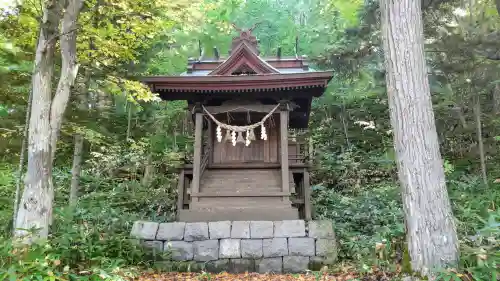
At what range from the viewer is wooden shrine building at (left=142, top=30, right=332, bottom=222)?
775 cm

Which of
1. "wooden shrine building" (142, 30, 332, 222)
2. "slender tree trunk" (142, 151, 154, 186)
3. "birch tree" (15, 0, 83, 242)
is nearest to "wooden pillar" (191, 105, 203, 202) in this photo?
"wooden shrine building" (142, 30, 332, 222)

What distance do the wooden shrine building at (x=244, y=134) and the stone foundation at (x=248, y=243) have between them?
54 cm

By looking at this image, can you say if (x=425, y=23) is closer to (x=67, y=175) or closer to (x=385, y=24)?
(x=385, y=24)

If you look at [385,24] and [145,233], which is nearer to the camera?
[385,24]

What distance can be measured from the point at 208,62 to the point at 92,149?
6.42m

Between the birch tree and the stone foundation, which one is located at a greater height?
the birch tree

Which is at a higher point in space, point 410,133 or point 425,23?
point 425,23

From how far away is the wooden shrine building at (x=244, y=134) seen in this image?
25.4ft

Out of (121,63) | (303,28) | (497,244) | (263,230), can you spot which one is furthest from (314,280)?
(303,28)

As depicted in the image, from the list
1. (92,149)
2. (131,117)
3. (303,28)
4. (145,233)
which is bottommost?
(145,233)

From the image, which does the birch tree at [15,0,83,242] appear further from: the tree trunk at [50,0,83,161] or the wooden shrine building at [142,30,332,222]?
the wooden shrine building at [142,30,332,222]

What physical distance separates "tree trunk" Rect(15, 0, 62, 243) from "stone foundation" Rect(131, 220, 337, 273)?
208 cm

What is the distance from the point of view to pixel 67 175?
40.0ft

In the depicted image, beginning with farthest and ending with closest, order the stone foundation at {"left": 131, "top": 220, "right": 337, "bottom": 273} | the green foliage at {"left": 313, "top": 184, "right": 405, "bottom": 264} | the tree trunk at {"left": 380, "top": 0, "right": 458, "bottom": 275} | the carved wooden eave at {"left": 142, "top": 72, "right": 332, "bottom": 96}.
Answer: the carved wooden eave at {"left": 142, "top": 72, "right": 332, "bottom": 96}
the stone foundation at {"left": 131, "top": 220, "right": 337, "bottom": 273}
the green foliage at {"left": 313, "top": 184, "right": 405, "bottom": 264}
the tree trunk at {"left": 380, "top": 0, "right": 458, "bottom": 275}
